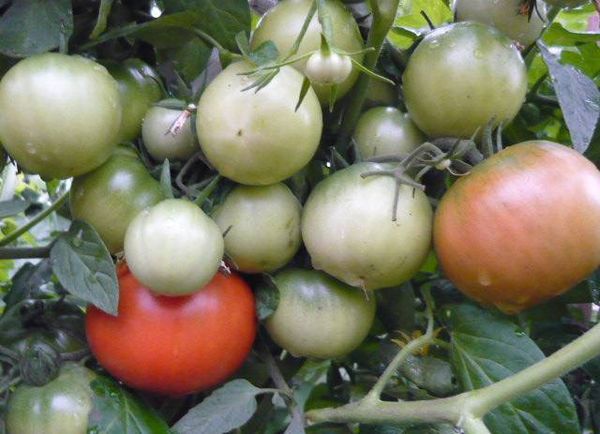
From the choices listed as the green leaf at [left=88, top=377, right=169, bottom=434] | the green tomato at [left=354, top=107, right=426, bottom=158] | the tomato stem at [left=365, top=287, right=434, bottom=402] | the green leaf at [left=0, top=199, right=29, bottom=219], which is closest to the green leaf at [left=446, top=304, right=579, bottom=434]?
the tomato stem at [left=365, top=287, right=434, bottom=402]

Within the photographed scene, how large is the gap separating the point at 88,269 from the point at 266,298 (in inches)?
6.0

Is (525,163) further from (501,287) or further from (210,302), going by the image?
(210,302)

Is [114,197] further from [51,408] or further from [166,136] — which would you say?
[51,408]

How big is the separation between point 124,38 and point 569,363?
1.61ft

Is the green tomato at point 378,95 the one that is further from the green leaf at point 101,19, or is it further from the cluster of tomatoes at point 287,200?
the green leaf at point 101,19

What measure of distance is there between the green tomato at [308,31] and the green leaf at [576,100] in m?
0.17

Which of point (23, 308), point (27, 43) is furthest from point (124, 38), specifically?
point (23, 308)

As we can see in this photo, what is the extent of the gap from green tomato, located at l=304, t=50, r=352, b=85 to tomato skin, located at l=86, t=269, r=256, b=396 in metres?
0.23

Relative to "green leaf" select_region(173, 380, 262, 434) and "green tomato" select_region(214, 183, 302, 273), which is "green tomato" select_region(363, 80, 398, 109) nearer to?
"green tomato" select_region(214, 183, 302, 273)

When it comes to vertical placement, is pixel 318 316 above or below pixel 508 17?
below

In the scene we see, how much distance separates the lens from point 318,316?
25.1 inches

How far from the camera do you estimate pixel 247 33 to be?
661 millimetres

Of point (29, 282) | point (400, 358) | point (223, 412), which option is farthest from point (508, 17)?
point (29, 282)

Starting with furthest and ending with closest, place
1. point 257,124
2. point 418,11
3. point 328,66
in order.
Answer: point 418,11 < point 257,124 < point 328,66
